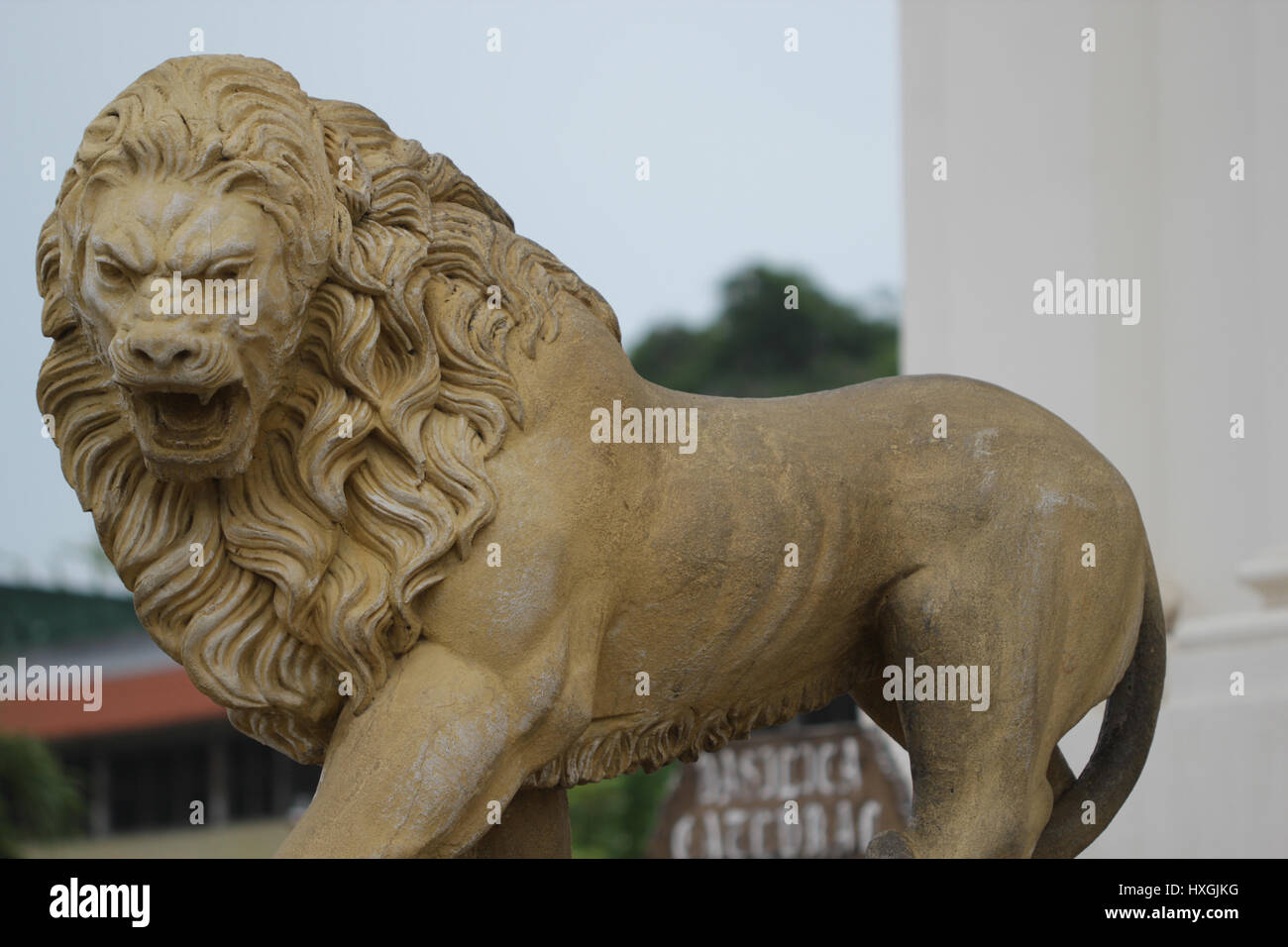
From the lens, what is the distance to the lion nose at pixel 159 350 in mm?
2910

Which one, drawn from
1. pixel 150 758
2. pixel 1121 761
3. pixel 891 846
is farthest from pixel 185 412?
pixel 150 758

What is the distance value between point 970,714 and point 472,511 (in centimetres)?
109

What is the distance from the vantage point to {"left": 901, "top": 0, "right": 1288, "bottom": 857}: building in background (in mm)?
6836

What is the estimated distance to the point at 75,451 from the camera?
328cm

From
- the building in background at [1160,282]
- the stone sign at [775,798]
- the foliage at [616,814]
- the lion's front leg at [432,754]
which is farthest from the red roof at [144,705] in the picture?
the lion's front leg at [432,754]

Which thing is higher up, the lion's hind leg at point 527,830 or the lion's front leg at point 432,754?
the lion's front leg at point 432,754

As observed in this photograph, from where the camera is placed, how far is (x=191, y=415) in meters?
3.09

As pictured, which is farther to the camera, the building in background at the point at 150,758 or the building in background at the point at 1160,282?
the building in background at the point at 150,758

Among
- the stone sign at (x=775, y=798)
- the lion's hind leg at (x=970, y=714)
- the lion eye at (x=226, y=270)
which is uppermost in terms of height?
the lion eye at (x=226, y=270)

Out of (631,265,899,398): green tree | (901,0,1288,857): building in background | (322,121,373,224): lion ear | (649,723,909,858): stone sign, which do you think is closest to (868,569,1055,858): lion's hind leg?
(322,121,373,224): lion ear

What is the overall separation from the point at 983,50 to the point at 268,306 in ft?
19.8

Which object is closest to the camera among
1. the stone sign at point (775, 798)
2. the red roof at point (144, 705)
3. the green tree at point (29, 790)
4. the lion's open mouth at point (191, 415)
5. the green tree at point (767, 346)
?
the lion's open mouth at point (191, 415)

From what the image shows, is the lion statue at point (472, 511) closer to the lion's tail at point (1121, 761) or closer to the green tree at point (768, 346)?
the lion's tail at point (1121, 761)

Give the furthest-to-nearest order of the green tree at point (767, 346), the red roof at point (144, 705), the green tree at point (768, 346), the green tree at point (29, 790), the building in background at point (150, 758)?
1. the green tree at point (767, 346)
2. the green tree at point (768, 346)
3. the building in background at point (150, 758)
4. the red roof at point (144, 705)
5. the green tree at point (29, 790)
